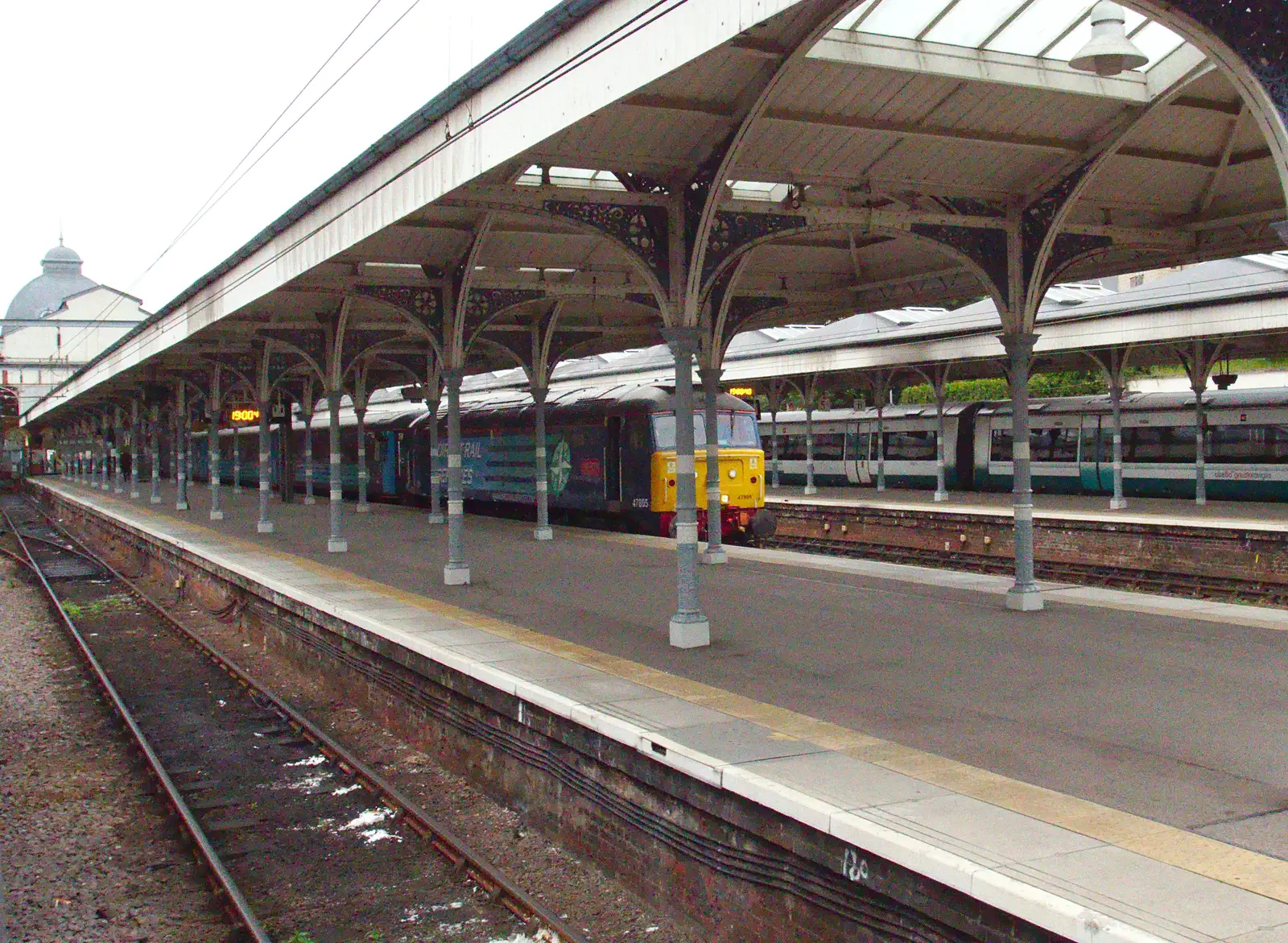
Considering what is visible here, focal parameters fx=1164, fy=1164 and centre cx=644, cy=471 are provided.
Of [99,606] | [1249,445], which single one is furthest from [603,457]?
[1249,445]

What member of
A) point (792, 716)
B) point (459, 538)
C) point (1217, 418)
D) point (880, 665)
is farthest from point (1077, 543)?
point (792, 716)

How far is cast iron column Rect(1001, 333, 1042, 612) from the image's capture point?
11.5 meters

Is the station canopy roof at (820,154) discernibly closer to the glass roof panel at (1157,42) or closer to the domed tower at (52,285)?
the glass roof panel at (1157,42)

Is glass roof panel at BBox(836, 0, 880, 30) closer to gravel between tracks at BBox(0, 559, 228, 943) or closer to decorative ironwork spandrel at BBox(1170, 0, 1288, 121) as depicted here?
decorative ironwork spandrel at BBox(1170, 0, 1288, 121)

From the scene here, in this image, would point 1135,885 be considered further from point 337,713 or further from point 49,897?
point 337,713

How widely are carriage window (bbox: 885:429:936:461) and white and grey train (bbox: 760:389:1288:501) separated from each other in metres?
0.03

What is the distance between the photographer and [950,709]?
7574 mm

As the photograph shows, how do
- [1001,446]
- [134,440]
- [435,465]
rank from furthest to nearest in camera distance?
1. [134,440]
2. [1001,446]
3. [435,465]

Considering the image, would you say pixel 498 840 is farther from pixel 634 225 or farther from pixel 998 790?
pixel 634 225

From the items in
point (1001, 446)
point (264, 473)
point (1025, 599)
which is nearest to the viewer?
point (1025, 599)

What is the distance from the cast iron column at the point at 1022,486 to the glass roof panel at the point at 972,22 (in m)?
3.77

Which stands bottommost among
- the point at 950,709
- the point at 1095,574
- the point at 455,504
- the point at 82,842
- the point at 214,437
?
the point at 82,842

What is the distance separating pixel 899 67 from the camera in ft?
27.7

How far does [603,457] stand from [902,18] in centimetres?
1487
